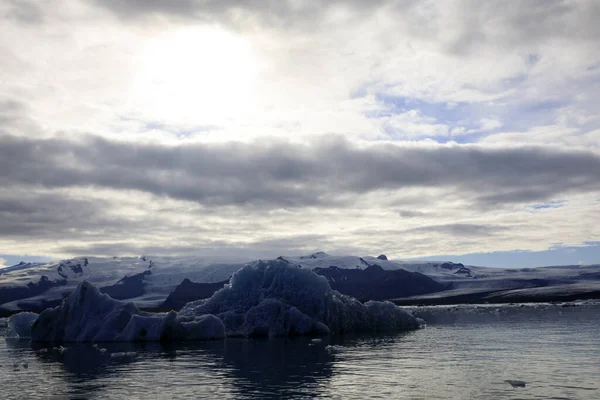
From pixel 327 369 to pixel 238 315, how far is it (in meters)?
23.5

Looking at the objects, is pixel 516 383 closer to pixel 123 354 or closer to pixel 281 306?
pixel 123 354

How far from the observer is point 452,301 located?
559 ft

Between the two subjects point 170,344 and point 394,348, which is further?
point 170,344

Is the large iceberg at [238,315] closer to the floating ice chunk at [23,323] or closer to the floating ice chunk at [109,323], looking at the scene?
the floating ice chunk at [109,323]

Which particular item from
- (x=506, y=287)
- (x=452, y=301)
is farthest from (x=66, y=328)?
(x=506, y=287)

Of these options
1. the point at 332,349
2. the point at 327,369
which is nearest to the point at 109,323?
the point at 332,349

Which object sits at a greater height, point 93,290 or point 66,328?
point 93,290

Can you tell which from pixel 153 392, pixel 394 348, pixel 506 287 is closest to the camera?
pixel 153 392

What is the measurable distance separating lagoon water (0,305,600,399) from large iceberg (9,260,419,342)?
3554 millimetres

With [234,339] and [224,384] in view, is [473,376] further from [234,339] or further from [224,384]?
[234,339]

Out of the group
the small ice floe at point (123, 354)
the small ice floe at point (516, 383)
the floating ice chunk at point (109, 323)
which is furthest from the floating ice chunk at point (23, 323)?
the small ice floe at point (516, 383)

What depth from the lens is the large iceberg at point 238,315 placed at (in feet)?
158

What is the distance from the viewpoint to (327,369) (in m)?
28.4

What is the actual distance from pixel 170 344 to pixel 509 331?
27211mm
